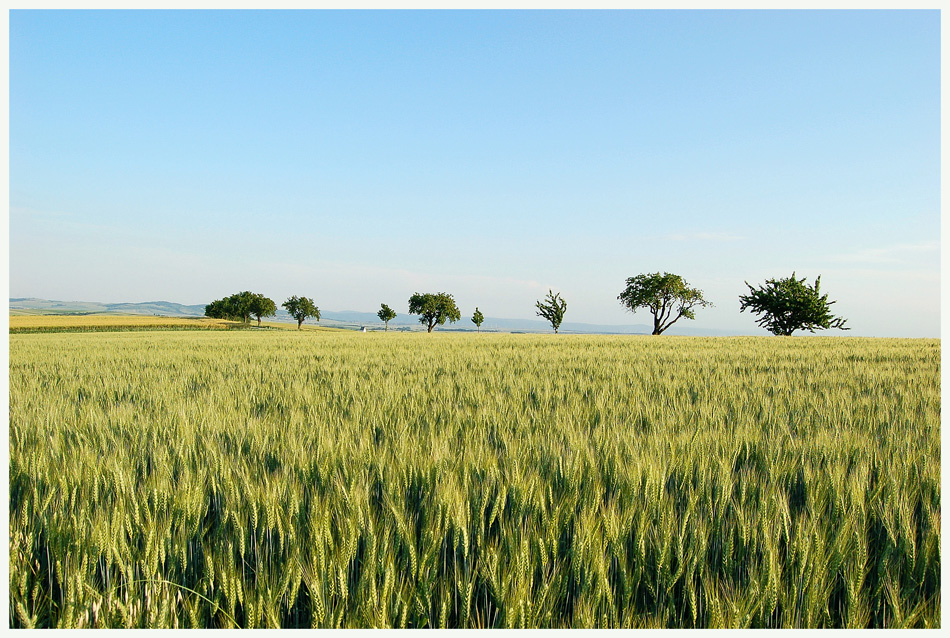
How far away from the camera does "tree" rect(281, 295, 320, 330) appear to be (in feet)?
315

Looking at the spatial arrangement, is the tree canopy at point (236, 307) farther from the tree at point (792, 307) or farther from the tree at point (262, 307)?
the tree at point (792, 307)

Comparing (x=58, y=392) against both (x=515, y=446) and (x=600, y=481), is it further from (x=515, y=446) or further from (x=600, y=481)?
(x=600, y=481)

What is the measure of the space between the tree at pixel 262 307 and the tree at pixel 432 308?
968 inches

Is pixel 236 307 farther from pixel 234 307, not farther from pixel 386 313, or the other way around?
pixel 386 313

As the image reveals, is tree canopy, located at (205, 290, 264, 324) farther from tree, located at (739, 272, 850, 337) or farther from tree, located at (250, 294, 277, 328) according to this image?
tree, located at (739, 272, 850, 337)

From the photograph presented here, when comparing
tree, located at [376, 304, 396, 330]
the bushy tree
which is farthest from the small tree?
tree, located at [376, 304, 396, 330]

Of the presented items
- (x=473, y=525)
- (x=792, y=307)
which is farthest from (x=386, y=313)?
(x=473, y=525)

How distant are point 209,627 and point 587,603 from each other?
40.8 inches

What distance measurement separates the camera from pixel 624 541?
1.45m

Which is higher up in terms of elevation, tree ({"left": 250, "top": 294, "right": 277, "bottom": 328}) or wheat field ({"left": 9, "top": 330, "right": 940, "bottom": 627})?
tree ({"left": 250, "top": 294, "right": 277, "bottom": 328})

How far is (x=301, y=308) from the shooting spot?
9588 cm

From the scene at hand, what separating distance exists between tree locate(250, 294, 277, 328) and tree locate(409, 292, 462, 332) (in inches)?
968

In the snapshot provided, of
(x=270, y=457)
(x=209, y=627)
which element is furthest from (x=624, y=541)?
(x=270, y=457)

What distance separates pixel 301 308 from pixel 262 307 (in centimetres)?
→ 1021
